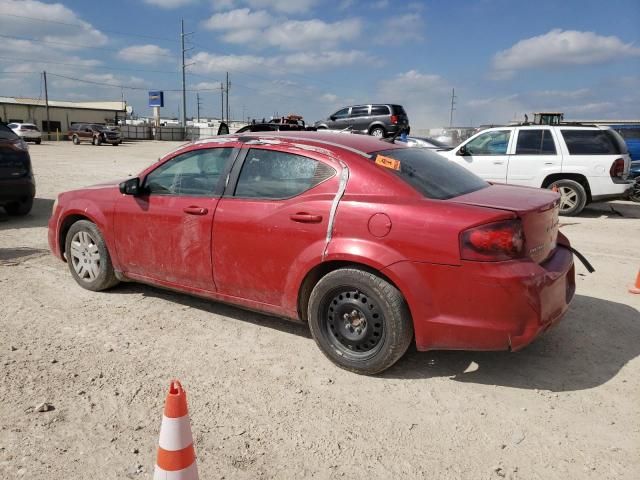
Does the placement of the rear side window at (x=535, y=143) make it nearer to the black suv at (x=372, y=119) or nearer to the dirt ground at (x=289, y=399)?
the dirt ground at (x=289, y=399)

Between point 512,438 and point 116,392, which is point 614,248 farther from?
point 116,392

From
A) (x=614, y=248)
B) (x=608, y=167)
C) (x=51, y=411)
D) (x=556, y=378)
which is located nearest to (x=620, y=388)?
(x=556, y=378)

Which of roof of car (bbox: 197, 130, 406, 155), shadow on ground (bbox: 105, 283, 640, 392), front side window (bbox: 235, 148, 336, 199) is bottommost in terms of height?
shadow on ground (bbox: 105, 283, 640, 392)

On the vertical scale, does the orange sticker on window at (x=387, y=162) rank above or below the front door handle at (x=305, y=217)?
above

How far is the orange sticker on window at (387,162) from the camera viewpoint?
344cm

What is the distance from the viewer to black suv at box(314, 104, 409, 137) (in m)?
22.2

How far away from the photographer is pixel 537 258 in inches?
124

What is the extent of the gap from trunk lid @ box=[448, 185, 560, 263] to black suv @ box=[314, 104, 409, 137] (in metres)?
18.8

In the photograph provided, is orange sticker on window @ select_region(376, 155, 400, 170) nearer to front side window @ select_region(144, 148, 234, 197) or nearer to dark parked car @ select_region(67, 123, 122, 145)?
front side window @ select_region(144, 148, 234, 197)

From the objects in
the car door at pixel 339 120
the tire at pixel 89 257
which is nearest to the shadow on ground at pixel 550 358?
the tire at pixel 89 257

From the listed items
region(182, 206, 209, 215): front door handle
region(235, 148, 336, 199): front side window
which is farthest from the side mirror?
region(235, 148, 336, 199): front side window

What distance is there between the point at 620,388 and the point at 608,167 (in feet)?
25.3

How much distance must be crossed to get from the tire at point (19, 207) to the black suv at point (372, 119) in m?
15.4

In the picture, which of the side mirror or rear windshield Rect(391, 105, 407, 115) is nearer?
the side mirror
